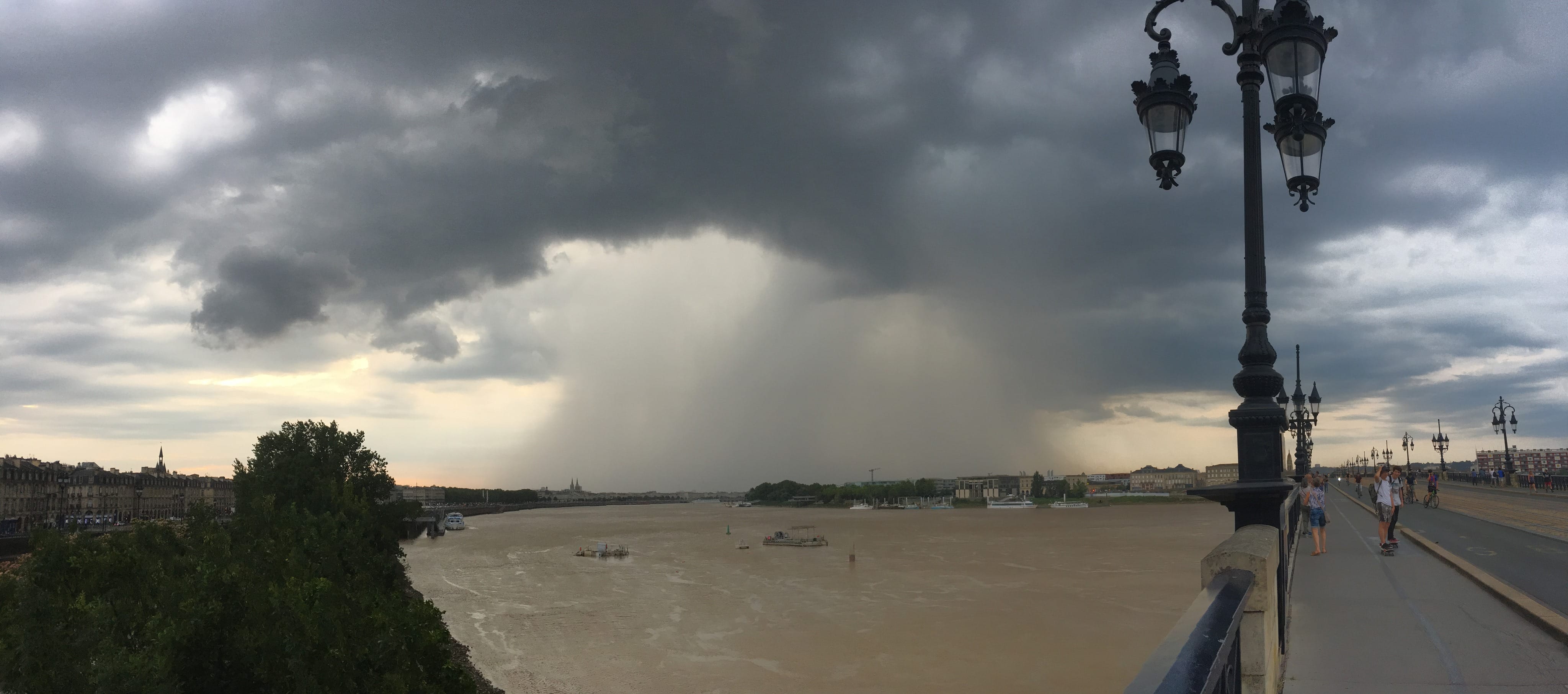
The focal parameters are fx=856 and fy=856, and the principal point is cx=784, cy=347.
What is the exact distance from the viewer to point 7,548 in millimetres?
70312

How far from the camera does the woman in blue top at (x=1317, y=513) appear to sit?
17.8 meters

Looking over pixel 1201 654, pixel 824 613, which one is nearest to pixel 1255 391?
pixel 1201 654

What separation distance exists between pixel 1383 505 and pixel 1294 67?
14.6 meters

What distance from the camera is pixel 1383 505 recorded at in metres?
17.8

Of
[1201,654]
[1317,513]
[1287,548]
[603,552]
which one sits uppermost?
[1201,654]

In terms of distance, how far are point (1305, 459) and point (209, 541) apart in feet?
130

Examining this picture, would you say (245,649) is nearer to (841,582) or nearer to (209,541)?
(209,541)

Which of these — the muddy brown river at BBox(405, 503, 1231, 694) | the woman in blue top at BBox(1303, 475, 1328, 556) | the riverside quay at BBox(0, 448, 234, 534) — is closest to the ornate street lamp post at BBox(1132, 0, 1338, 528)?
the woman in blue top at BBox(1303, 475, 1328, 556)

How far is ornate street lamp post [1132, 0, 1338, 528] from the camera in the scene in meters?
6.91

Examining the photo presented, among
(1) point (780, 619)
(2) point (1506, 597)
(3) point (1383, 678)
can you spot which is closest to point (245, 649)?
(1) point (780, 619)

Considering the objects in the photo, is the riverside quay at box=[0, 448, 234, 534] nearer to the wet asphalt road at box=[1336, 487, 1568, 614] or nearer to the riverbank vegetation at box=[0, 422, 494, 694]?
the riverbank vegetation at box=[0, 422, 494, 694]

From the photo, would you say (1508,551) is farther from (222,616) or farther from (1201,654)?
(222,616)

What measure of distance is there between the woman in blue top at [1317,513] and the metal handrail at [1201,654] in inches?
658

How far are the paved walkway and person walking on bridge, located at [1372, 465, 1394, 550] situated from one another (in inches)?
122
